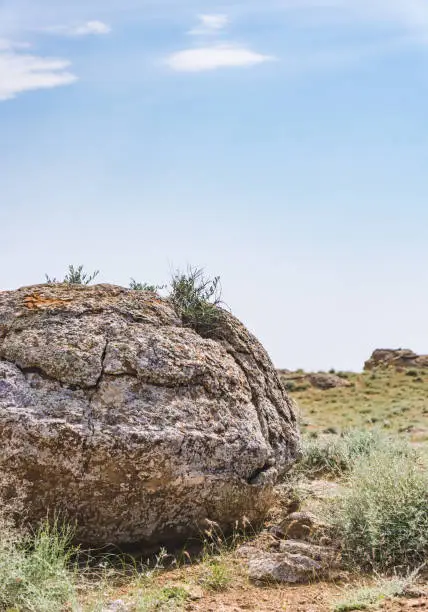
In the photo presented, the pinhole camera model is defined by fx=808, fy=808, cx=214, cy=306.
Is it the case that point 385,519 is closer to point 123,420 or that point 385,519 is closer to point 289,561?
point 289,561

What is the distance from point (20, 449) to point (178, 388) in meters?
1.38

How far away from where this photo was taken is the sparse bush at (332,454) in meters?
9.38

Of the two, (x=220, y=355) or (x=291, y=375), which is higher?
(x=291, y=375)

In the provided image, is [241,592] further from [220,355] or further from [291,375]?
[291,375]

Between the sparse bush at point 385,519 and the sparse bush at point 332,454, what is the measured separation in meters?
2.05

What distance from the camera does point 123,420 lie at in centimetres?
630

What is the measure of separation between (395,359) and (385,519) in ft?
112

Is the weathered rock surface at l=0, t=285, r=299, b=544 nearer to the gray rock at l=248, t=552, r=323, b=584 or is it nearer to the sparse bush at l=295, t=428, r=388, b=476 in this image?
the gray rock at l=248, t=552, r=323, b=584

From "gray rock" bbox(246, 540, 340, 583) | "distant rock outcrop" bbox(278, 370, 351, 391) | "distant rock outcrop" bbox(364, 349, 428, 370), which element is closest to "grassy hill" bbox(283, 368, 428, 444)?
"distant rock outcrop" bbox(278, 370, 351, 391)

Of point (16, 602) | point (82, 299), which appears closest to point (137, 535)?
point (16, 602)

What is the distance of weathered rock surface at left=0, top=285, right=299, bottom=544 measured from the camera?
6.14 metres

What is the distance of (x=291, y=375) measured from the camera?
37.6m

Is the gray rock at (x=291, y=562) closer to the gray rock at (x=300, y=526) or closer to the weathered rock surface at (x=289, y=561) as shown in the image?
the weathered rock surface at (x=289, y=561)

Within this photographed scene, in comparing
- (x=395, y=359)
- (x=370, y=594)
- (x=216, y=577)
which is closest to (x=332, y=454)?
(x=216, y=577)
